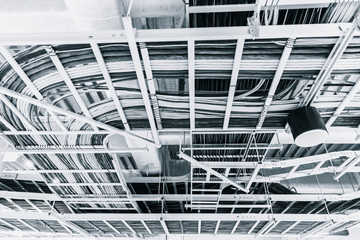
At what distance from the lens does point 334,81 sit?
2275 millimetres

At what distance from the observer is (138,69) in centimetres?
201

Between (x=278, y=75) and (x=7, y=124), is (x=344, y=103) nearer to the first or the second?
(x=278, y=75)

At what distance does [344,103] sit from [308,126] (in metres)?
0.49

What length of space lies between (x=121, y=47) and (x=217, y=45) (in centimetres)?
78

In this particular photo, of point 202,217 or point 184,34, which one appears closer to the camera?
point 184,34

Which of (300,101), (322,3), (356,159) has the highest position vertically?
(322,3)

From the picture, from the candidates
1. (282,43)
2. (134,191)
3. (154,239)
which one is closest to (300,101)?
(282,43)

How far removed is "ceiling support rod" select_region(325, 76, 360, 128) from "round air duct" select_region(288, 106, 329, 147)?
293 millimetres

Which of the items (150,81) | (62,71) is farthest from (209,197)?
(62,71)

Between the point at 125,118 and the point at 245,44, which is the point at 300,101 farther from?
the point at 125,118

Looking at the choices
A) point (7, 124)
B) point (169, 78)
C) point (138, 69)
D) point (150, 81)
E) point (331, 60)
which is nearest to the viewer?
point (331, 60)

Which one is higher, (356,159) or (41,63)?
(41,63)

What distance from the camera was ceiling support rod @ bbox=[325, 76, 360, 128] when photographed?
7.22 ft

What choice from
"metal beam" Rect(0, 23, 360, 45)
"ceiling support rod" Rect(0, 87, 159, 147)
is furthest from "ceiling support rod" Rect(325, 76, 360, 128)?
"ceiling support rod" Rect(0, 87, 159, 147)
